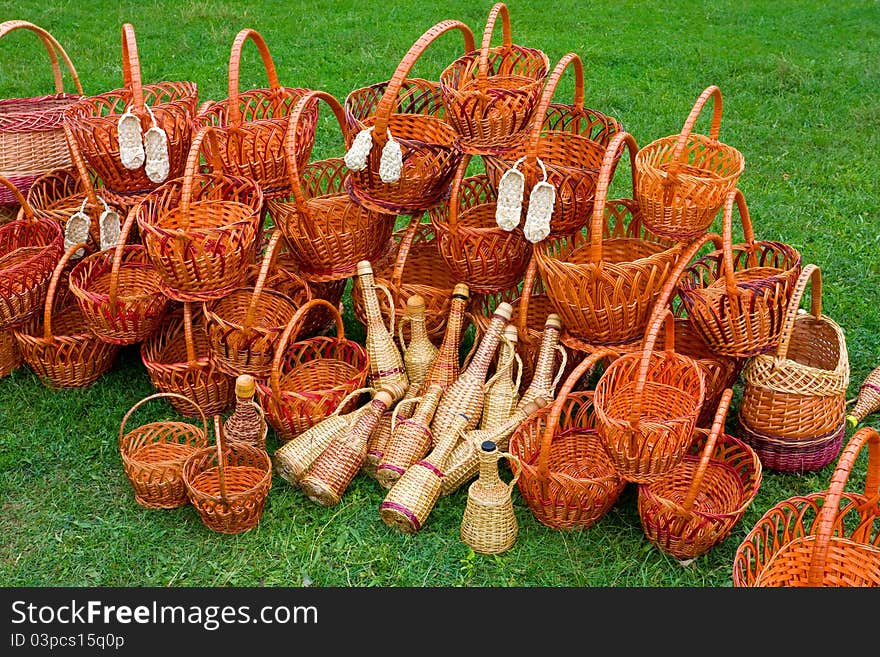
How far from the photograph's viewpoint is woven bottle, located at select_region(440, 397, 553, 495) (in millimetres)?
3357

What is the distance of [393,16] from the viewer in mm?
8961

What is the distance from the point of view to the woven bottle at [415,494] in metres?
3.20

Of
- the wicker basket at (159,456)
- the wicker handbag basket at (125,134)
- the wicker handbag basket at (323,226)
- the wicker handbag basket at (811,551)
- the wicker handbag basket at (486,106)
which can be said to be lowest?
the wicker basket at (159,456)

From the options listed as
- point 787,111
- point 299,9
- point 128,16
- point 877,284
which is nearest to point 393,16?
point 299,9

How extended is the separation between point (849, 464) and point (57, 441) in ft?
9.80

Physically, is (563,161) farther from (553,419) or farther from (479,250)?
(553,419)

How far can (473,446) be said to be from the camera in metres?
3.37

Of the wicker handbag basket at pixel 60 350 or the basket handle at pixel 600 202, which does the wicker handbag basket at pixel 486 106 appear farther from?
the wicker handbag basket at pixel 60 350

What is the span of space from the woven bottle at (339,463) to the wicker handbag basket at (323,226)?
0.69m

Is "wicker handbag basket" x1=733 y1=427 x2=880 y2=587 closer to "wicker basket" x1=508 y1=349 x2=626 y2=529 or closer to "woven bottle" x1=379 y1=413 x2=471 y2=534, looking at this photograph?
"wicker basket" x1=508 y1=349 x2=626 y2=529

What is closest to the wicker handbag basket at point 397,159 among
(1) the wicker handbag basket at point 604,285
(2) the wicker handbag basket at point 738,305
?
(1) the wicker handbag basket at point 604,285

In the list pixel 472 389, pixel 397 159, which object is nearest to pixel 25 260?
pixel 397 159

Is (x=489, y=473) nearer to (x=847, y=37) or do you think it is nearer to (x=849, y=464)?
(x=849, y=464)

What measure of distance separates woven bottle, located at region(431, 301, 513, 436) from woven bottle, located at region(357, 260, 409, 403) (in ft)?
0.74
